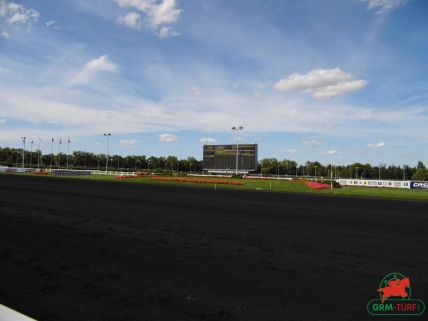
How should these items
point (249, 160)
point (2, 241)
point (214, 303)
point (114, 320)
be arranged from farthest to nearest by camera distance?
1. point (249, 160)
2. point (2, 241)
3. point (214, 303)
4. point (114, 320)

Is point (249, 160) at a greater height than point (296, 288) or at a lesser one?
greater

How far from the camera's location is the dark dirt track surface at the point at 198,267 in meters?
4.79

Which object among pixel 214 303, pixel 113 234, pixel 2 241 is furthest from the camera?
pixel 113 234

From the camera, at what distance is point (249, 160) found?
65.2 meters

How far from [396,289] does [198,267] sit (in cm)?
357

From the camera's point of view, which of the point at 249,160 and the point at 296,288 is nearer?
the point at 296,288

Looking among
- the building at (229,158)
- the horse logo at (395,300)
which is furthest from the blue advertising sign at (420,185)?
the horse logo at (395,300)

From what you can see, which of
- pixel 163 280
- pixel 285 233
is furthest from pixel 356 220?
pixel 163 280

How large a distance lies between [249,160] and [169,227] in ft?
178

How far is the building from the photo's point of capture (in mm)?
65188

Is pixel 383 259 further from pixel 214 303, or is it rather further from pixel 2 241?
pixel 2 241

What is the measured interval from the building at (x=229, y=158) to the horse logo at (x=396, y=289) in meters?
58.4

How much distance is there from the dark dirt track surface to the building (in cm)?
5224

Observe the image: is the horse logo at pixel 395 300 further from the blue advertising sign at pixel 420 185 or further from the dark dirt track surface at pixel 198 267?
the blue advertising sign at pixel 420 185
